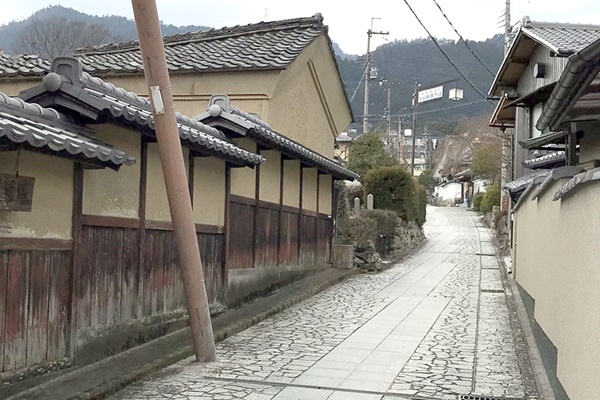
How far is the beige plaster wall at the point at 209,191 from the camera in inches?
472

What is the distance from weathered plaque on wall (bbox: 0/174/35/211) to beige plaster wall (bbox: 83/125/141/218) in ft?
3.79

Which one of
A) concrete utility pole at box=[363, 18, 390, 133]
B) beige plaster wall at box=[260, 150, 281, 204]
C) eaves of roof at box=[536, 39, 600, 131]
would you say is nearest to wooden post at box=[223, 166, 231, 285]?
beige plaster wall at box=[260, 150, 281, 204]

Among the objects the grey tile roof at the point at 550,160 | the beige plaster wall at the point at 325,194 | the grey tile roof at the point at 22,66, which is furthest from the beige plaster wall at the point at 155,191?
the beige plaster wall at the point at 325,194

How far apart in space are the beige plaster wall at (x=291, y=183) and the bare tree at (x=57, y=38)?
2394cm

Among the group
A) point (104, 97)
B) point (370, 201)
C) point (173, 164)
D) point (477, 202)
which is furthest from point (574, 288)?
point (477, 202)

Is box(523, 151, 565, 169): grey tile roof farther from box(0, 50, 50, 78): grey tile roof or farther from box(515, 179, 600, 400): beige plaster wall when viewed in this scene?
box(0, 50, 50, 78): grey tile roof

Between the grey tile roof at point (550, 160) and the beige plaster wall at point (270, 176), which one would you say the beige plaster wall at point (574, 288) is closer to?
the grey tile roof at point (550, 160)

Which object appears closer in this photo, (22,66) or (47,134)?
(47,134)

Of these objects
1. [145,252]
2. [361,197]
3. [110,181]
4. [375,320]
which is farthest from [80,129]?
[361,197]

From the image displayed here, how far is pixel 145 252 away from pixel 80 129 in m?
2.72

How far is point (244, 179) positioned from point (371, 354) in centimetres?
542

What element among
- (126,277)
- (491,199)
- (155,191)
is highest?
(491,199)

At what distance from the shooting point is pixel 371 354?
10.6 m

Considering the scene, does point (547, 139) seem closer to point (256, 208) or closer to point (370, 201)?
point (256, 208)
